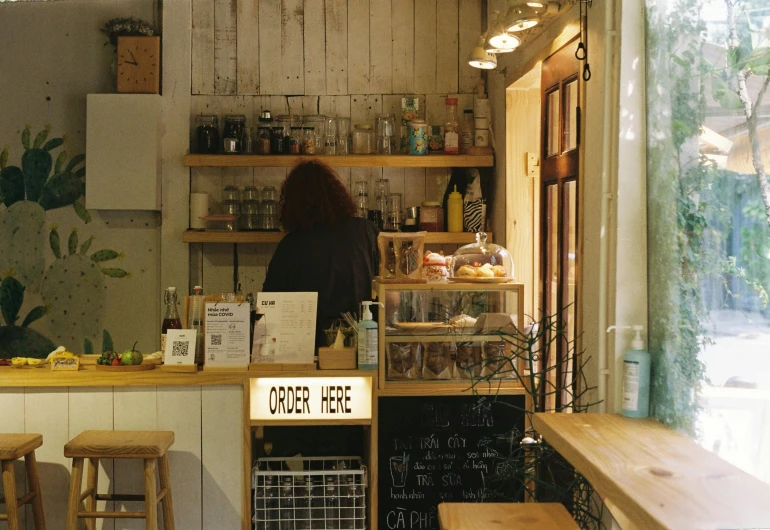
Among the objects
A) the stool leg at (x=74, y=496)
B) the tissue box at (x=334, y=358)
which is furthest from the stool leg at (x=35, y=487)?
the tissue box at (x=334, y=358)

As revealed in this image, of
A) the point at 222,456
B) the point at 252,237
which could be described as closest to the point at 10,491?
the point at 222,456

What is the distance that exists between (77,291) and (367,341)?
232cm

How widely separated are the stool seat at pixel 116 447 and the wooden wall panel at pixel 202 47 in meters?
2.41

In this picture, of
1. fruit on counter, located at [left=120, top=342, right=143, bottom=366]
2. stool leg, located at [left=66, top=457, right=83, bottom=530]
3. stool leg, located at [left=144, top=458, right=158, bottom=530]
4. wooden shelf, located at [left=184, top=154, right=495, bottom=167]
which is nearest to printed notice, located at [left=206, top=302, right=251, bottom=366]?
fruit on counter, located at [left=120, top=342, right=143, bottom=366]

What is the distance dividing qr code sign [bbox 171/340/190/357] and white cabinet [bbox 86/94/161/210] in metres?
1.52

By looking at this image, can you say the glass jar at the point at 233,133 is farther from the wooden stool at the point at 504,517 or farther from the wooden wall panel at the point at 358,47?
the wooden stool at the point at 504,517

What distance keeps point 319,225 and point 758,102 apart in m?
2.25

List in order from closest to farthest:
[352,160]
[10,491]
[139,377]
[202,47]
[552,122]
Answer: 1. [10,491]
2. [139,377]
3. [552,122]
4. [352,160]
5. [202,47]

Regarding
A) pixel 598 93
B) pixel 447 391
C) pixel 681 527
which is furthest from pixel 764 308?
Result: pixel 447 391

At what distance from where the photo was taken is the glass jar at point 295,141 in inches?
178

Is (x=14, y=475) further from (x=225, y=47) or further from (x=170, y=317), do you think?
(x=225, y=47)

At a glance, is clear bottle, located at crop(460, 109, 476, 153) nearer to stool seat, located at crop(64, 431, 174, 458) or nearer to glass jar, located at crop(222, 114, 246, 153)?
glass jar, located at crop(222, 114, 246, 153)

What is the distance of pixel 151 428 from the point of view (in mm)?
3291

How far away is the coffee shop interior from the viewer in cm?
204
